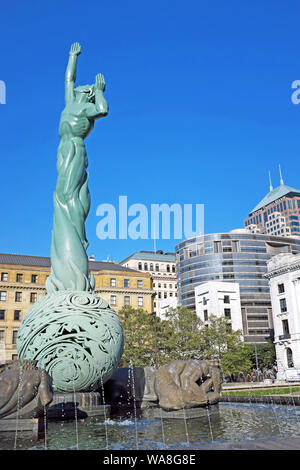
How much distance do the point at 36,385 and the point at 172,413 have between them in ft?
13.4

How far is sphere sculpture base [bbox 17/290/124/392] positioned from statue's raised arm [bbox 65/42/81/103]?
7778mm

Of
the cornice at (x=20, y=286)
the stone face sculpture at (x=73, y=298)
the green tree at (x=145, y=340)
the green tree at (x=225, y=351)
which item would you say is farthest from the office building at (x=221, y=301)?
the stone face sculpture at (x=73, y=298)

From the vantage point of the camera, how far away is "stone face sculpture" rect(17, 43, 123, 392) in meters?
12.5

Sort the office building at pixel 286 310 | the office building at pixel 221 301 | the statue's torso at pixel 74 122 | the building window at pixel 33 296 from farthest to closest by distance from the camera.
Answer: the office building at pixel 221 301
the office building at pixel 286 310
the building window at pixel 33 296
the statue's torso at pixel 74 122

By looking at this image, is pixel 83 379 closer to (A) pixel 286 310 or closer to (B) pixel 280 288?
(A) pixel 286 310

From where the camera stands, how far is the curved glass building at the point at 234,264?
96.6 m

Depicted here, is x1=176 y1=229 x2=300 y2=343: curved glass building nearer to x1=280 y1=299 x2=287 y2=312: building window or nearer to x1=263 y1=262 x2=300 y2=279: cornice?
x1=263 y1=262 x2=300 y2=279: cornice

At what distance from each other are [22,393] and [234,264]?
306ft

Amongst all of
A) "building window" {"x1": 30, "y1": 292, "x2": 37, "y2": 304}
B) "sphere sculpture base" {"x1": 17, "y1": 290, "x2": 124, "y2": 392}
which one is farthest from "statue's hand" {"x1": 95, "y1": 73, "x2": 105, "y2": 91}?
"building window" {"x1": 30, "y1": 292, "x2": 37, "y2": 304}

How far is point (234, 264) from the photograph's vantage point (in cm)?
9981

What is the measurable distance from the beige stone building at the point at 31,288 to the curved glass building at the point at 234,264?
4058cm

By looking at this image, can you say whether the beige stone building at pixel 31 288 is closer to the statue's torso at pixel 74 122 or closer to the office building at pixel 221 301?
the office building at pixel 221 301

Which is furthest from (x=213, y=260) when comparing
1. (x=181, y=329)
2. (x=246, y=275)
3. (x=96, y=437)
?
(x=96, y=437)
